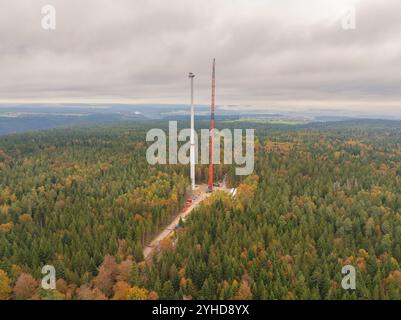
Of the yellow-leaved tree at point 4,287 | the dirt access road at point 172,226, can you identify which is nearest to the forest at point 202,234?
the yellow-leaved tree at point 4,287

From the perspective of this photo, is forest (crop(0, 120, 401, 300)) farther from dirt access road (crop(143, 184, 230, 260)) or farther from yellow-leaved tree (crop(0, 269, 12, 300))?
dirt access road (crop(143, 184, 230, 260))

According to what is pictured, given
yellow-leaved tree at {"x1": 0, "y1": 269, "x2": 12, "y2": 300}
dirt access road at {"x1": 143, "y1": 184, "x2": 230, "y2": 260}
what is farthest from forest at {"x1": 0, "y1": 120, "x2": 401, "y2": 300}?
dirt access road at {"x1": 143, "y1": 184, "x2": 230, "y2": 260}

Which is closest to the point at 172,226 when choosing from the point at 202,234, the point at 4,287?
the point at 202,234
